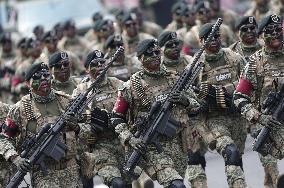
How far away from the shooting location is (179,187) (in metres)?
12.6

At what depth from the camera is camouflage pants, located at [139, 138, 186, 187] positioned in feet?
42.2

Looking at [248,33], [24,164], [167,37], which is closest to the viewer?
[24,164]

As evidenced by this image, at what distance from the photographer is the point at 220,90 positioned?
1444cm

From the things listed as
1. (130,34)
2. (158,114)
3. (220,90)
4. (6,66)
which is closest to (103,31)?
(130,34)

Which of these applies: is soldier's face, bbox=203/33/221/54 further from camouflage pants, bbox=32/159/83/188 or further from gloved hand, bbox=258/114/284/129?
camouflage pants, bbox=32/159/83/188

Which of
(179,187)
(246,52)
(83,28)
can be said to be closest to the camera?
(179,187)

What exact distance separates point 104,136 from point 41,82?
1.38 metres

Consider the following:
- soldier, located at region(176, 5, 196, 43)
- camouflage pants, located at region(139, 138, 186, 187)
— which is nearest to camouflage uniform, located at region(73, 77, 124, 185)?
camouflage pants, located at region(139, 138, 186, 187)

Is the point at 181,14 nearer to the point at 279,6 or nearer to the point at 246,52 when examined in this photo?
the point at 279,6

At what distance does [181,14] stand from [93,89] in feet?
24.1

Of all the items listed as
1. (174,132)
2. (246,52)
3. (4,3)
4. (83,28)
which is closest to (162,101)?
(174,132)

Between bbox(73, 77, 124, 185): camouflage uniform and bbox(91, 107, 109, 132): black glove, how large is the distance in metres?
0.12

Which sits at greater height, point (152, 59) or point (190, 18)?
point (190, 18)

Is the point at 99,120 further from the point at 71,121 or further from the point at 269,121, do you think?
the point at 269,121
